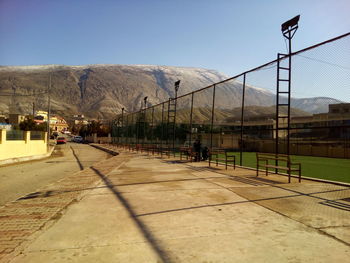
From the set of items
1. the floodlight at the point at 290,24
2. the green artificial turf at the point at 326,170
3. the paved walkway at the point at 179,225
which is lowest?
the green artificial turf at the point at 326,170

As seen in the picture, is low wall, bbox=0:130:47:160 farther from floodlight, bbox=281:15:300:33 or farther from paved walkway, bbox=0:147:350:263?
floodlight, bbox=281:15:300:33

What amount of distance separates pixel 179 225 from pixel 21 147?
72.5 ft

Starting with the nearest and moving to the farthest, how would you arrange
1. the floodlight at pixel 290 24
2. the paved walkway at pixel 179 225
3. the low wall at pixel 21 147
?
1. the paved walkway at pixel 179 225
2. the floodlight at pixel 290 24
3. the low wall at pixel 21 147

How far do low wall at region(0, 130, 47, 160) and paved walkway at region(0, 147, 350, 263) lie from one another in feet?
48.8

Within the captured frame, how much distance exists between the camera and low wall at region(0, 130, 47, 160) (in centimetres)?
Answer: 1970

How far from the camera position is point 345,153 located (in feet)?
94.9

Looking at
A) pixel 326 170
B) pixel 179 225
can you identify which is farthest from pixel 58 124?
pixel 179 225

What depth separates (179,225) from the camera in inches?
182

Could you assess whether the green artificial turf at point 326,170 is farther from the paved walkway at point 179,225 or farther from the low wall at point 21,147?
the low wall at point 21,147

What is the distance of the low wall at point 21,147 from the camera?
1970 centimetres

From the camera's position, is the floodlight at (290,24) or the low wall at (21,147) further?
the low wall at (21,147)

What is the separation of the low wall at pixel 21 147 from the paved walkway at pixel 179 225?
14.9 meters

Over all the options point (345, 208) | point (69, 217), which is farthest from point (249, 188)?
point (69, 217)

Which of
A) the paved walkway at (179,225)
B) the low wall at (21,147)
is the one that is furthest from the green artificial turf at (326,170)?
the low wall at (21,147)
